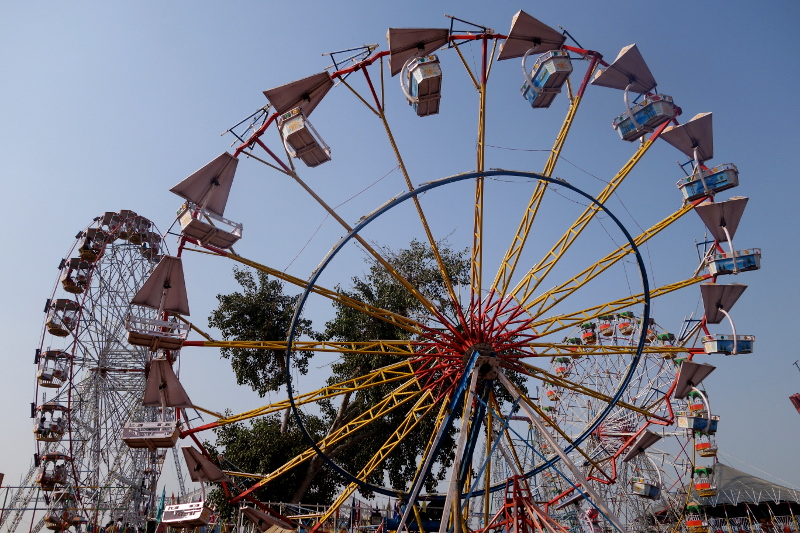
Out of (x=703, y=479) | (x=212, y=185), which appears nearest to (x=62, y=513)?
(x=212, y=185)

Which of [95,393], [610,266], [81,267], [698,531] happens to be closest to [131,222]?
[81,267]

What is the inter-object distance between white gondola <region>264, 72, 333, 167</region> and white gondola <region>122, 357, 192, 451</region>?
561 cm

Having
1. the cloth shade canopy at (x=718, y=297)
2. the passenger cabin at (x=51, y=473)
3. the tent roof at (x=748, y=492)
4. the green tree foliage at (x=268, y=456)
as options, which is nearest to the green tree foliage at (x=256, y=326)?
the green tree foliage at (x=268, y=456)

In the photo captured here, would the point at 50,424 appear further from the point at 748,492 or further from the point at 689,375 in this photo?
the point at 748,492

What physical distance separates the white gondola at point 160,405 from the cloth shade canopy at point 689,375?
39.5 feet

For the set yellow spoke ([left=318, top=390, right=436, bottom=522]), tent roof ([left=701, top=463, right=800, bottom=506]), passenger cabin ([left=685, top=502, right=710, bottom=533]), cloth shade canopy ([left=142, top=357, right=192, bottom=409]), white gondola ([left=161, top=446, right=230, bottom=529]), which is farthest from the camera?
tent roof ([left=701, top=463, right=800, bottom=506])

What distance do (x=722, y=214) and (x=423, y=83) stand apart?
804cm

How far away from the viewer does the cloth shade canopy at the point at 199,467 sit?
14602mm

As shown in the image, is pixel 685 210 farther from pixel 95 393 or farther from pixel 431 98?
pixel 95 393

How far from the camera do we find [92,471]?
27.1 metres

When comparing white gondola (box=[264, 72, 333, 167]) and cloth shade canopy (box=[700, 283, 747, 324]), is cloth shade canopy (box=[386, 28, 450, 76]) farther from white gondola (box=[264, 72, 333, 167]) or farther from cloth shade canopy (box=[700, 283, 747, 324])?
cloth shade canopy (box=[700, 283, 747, 324])

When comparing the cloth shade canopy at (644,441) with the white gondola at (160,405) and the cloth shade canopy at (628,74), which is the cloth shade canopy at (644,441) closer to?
the cloth shade canopy at (628,74)

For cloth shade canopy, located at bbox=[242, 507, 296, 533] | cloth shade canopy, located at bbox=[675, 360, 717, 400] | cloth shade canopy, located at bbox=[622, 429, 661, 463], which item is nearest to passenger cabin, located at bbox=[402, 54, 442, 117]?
cloth shade canopy, located at bbox=[675, 360, 717, 400]

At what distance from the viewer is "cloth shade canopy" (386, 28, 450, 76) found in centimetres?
1484
